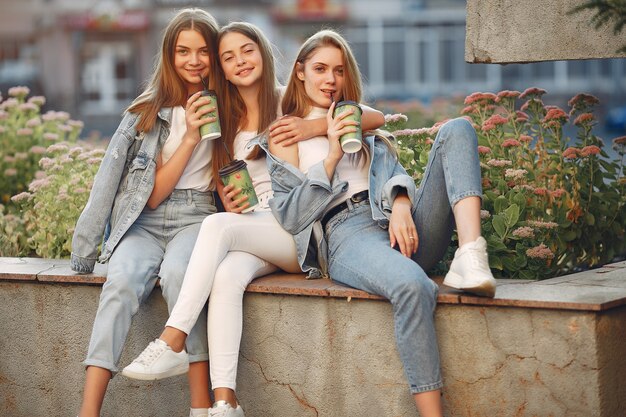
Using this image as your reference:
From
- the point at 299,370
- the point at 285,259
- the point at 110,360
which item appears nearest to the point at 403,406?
the point at 299,370

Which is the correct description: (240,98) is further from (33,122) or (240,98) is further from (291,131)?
(33,122)

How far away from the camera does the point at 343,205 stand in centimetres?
402

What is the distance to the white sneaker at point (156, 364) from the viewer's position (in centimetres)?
361

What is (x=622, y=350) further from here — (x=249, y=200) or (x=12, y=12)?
(x=12, y=12)

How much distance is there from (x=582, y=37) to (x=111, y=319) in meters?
2.09

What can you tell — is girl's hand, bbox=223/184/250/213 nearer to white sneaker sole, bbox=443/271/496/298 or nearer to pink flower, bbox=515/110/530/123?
white sneaker sole, bbox=443/271/496/298

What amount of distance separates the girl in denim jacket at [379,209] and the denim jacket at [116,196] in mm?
492

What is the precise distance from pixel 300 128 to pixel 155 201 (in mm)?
615

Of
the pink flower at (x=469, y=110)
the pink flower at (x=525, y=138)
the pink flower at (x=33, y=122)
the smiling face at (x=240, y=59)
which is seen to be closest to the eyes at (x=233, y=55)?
the smiling face at (x=240, y=59)

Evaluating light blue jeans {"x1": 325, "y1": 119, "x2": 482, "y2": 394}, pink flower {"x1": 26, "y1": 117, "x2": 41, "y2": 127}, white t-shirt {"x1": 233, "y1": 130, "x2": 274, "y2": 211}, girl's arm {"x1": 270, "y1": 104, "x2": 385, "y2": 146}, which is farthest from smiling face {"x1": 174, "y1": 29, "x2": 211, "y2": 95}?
pink flower {"x1": 26, "y1": 117, "x2": 41, "y2": 127}

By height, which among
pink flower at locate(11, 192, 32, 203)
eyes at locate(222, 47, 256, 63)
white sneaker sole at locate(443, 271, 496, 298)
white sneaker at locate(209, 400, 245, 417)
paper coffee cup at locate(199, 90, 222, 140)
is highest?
eyes at locate(222, 47, 256, 63)

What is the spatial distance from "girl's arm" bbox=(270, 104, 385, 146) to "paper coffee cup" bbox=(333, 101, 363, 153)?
29cm

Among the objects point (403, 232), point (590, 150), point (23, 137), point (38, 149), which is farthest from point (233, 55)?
point (23, 137)

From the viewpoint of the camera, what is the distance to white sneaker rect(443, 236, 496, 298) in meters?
3.42
